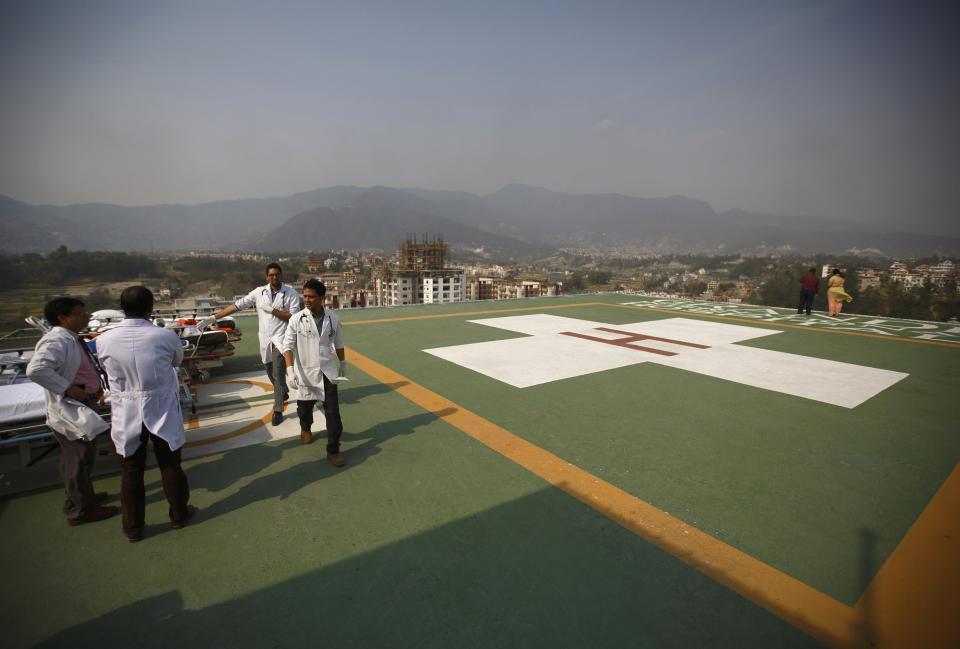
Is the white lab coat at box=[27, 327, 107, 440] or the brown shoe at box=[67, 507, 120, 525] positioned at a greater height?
the white lab coat at box=[27, 327, 107, 440]

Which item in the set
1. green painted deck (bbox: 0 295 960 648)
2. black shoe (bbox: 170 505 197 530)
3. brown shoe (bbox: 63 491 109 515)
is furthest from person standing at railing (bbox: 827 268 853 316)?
brown shoe (bbox: 63 491 109 515)

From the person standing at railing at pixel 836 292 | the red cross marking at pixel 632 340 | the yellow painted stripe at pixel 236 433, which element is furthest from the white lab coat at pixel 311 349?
the person standing at railing at pixel 836 292

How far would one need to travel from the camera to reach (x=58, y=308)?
3.20 metres

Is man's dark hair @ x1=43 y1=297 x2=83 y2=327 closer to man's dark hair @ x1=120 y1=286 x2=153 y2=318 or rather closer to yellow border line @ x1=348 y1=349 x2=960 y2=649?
man's dark hair @ x1=120 y1=286 x2=153 y2=318

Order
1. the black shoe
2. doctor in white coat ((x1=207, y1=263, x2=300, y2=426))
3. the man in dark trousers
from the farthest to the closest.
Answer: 1. the man in dark trousers
2. doctor in white coat ((x1=207, y1=263, x2=300, y2=426))
3. the black shoe

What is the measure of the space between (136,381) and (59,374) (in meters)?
0.70

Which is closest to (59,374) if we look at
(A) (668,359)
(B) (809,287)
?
(A) (668,359)

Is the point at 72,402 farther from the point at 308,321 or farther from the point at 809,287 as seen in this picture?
the point at 809,287

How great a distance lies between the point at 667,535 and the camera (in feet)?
10.3

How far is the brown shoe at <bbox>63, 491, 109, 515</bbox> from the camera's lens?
3267 millimetres

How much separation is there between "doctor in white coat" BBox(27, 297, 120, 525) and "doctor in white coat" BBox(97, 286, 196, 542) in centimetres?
43

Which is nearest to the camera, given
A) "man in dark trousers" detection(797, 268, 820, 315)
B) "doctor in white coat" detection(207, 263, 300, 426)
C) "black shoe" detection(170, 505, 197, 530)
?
"black shoe" detection(170, 505, 197, 530)

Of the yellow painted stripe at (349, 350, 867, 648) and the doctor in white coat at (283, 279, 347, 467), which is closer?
the yellow painted stripe at (349, 350, 867, 648)

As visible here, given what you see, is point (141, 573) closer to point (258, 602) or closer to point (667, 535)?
point (258, 602)
